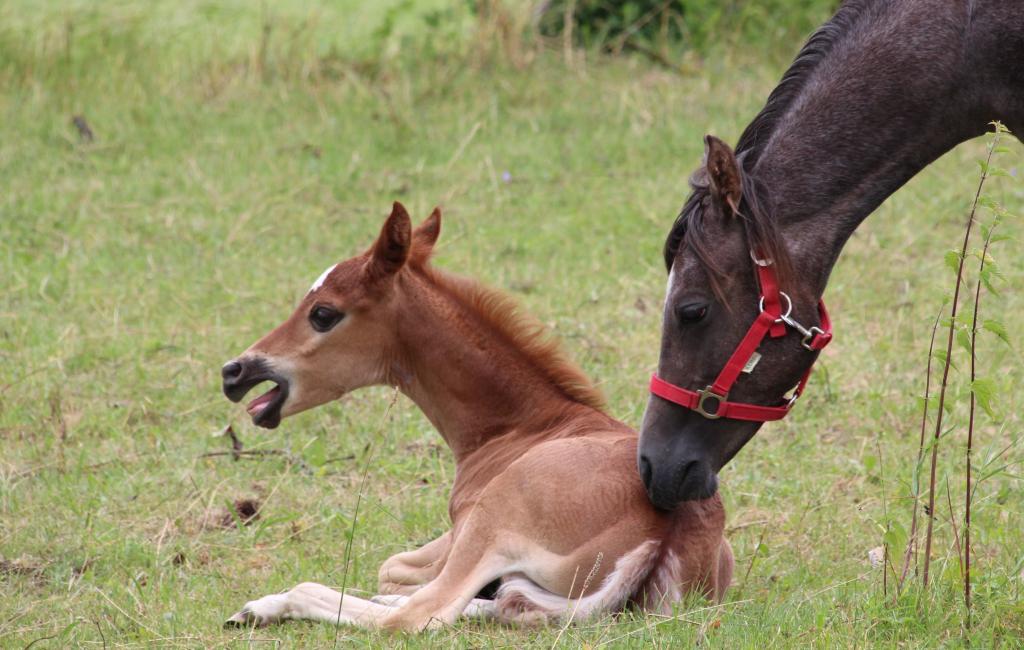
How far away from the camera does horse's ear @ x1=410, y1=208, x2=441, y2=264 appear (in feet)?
15.2

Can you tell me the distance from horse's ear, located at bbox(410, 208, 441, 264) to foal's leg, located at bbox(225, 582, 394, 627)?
4.29 ft

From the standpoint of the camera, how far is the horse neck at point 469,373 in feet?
14.6

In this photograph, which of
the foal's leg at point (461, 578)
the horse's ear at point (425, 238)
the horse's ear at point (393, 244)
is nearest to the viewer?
the foal's leg at point (461, 578)

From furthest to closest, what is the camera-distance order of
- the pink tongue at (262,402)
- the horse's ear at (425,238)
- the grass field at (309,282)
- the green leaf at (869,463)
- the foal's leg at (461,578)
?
the green leaf at (869,463)
the horse's ear at (425,238)
the pink tongue at (262,402)
the grass field at (309,282)
the foal's leg at (461,578)

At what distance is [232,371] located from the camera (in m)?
4.41

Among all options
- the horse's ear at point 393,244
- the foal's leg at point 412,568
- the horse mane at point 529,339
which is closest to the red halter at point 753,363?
the horse mane at point 529,339

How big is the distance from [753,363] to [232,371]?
1.80 m

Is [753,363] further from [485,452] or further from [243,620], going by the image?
[243,620]

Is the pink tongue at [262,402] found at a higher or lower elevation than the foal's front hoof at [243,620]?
higher

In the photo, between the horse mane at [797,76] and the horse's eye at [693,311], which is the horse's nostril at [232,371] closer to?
the horse's eye at [693,311]

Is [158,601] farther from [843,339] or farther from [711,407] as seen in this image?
[843,339]

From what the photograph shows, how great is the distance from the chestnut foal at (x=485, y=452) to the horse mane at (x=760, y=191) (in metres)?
0.71

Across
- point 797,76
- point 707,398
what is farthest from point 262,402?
point 797,76

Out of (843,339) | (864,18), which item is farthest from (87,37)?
(864,18)
